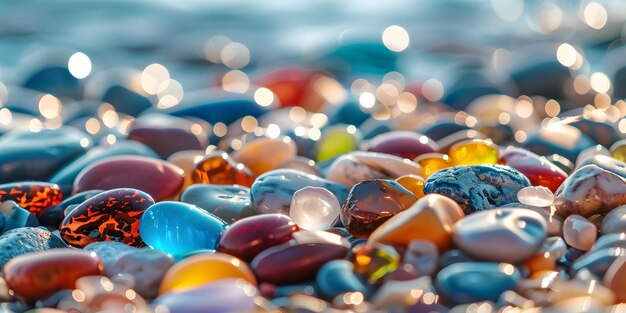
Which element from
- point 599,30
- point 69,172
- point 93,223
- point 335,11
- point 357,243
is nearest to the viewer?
point 357,243

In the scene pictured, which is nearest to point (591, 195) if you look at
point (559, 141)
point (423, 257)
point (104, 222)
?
point (423, 257)

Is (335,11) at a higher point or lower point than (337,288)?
higher

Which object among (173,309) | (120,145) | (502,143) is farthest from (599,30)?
(173,309)

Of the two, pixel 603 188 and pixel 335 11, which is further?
pixel 335 11

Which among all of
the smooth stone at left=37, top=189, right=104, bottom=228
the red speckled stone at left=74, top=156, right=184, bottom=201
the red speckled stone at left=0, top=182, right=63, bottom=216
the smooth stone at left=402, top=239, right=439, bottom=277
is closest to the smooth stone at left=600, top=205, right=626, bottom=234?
the smooth stone at left=402, top=239, right=439, bottom=277

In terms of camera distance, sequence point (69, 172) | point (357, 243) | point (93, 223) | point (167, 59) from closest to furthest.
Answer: point (357, 243)
point (93, 223)
point (69, 172)
point (167, 59)

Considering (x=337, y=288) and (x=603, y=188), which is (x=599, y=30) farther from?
(x=337, y=288)
